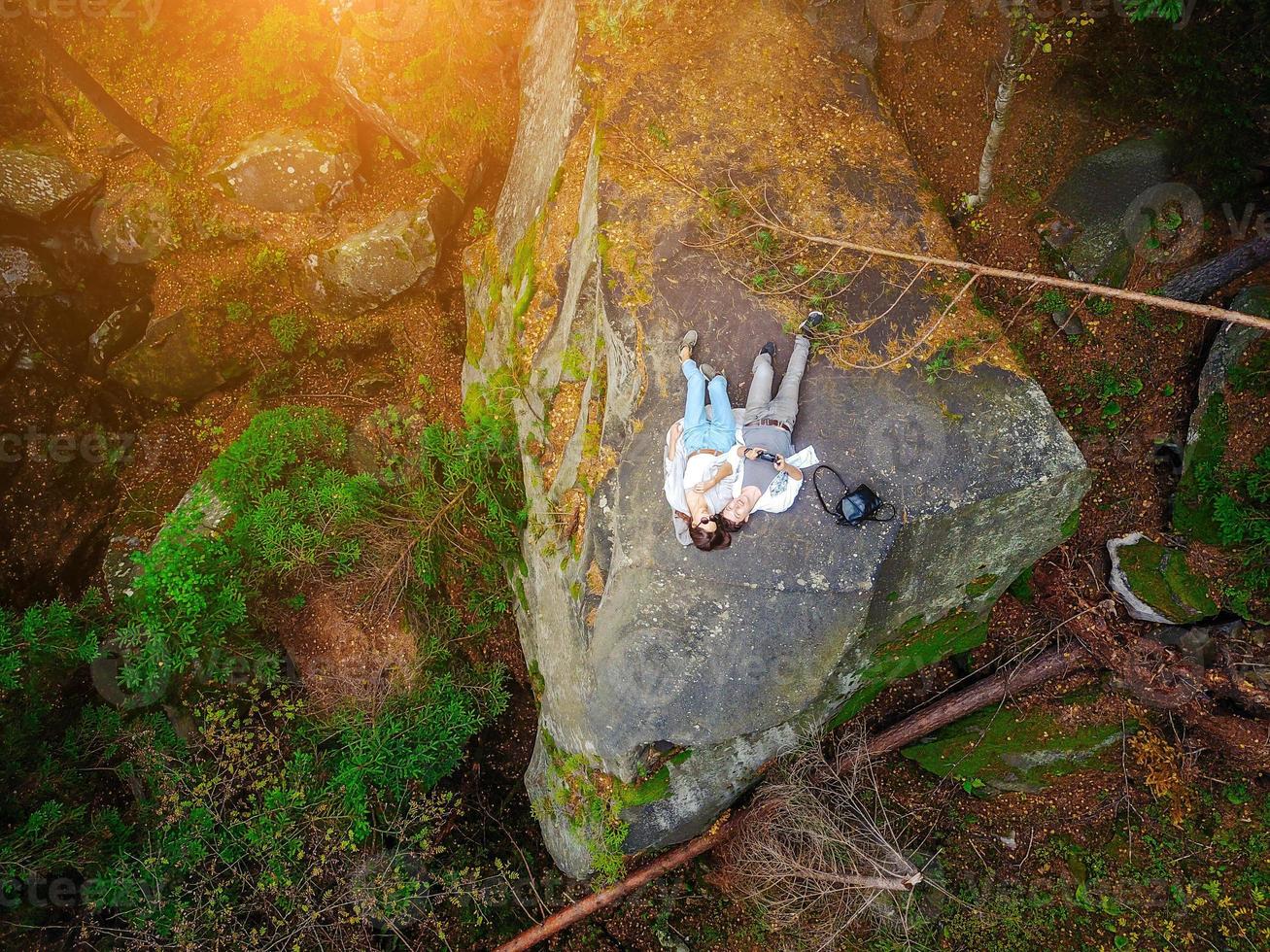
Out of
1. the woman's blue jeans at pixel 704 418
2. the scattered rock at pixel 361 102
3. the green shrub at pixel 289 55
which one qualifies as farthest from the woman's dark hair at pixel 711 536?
the green shrub at pixel 289 55

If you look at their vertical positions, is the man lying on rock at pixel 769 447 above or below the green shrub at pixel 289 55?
below

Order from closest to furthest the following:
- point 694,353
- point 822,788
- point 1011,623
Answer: point 694,353 < point 822,788 < point 1011,623

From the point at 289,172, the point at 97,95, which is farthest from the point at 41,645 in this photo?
the point at 97,95

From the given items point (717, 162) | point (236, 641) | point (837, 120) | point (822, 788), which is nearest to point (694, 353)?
point (717, 162)

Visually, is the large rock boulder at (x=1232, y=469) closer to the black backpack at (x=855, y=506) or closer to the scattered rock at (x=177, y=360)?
the black backpack at (x=855, y=506)

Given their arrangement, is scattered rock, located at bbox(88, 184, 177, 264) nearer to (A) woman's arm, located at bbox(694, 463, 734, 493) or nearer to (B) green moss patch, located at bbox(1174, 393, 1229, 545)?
(A) woman's arm, located at bbox(694, 463, 734, 493)

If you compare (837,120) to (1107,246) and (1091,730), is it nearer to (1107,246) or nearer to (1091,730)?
(1107,246)
